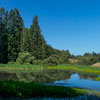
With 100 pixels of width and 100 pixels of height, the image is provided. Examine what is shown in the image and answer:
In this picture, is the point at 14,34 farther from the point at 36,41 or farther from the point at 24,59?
the point at 24,59

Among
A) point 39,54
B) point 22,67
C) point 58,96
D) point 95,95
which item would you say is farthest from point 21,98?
point 39,54

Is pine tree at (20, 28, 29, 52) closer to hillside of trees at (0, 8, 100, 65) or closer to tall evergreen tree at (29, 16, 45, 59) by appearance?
hillside of trees at (0, 8, 100, 65)

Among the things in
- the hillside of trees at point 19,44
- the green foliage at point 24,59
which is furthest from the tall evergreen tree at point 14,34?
the green foliage at point 24,59

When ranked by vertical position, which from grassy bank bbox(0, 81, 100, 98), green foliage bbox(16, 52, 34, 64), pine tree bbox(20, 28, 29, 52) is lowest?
grassy bank bbox(0, 81, 100, 98)

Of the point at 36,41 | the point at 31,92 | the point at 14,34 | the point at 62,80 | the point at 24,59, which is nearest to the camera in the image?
the point at 31,92

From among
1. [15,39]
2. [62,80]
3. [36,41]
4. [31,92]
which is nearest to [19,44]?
[15,39]

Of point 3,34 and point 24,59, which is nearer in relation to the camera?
point 24,59

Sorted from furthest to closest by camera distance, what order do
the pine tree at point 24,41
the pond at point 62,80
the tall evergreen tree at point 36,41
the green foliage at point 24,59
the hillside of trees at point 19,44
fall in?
the tall evergreen tree at point 36,41 < the pine tree at point 24,41 < the hillside of trees at point 19,44 < the green foliage at point 24,59 < the pond at point 62,80

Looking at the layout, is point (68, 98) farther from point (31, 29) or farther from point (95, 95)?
point (31, 29)

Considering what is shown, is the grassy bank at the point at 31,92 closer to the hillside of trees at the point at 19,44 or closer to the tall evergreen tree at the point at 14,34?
the hillside of trees at the point at 19,44

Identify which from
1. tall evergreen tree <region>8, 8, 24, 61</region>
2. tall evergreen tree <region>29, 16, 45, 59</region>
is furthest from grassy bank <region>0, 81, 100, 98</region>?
tall evergreen tree <region>29, 16, 45, 59</region>

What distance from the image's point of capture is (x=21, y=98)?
976 cm

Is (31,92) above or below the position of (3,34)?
below

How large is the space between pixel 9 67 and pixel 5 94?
1136 inches
